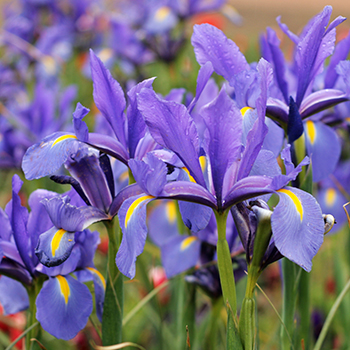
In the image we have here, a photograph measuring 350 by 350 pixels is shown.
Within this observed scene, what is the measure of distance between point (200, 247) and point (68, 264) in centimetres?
45

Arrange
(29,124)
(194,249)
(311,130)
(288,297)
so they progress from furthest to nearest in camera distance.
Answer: (29,124), (194,249), (311,130), (288,297)

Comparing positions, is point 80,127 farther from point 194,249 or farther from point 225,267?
point 194,249

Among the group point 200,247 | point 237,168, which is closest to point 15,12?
point 200,247

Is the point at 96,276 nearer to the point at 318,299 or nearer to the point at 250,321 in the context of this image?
the point at 250,321

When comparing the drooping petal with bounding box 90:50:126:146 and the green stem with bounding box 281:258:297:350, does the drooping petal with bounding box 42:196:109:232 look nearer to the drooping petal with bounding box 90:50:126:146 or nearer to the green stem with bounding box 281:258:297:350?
the drooping petal with bounding box 90:50:126:146

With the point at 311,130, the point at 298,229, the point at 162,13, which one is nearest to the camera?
the point at 298,229

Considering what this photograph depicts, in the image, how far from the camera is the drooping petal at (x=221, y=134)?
77cm

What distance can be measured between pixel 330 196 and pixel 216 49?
1.06 m

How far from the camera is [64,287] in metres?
0.92

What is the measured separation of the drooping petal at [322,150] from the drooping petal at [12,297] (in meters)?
0.72

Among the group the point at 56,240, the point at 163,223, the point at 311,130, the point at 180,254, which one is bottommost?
the point at 163,223

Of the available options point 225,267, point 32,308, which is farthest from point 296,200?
point 32,308

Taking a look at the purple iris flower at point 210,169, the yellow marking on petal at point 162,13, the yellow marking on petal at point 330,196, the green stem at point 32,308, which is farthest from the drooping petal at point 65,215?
the yellow marking on petal at point 162,13

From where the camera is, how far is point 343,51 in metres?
1.11
